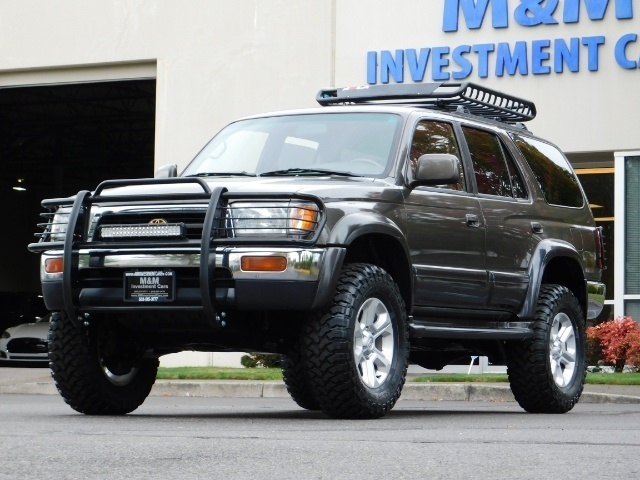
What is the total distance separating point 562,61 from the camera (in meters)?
19.2

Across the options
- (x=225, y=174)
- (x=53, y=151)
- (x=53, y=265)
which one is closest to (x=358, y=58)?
(x=225, y=174)

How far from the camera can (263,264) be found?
7996 mm

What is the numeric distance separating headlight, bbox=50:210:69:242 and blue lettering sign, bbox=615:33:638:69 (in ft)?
38.4

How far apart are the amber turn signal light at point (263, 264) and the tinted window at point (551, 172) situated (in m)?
3.46

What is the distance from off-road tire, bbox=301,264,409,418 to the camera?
26.5 ft

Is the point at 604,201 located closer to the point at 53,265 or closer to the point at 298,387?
the point at 298,387

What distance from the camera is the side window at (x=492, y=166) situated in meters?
10.1

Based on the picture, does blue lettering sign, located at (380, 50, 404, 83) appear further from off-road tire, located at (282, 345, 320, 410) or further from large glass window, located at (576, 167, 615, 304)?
off-road tire, located at (282, 345, 320, 410)

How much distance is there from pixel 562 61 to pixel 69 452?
14365mm

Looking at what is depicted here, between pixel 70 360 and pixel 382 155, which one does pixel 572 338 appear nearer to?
pixel 382 155

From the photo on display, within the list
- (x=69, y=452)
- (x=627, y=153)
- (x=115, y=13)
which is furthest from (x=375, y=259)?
(x=115, y=13)

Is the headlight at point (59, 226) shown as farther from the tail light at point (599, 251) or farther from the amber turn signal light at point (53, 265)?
the tail light at point (599, 251)

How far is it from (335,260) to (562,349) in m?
3.11

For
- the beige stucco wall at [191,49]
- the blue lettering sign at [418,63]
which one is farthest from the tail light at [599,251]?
the beige stucco wall at [191,49]
